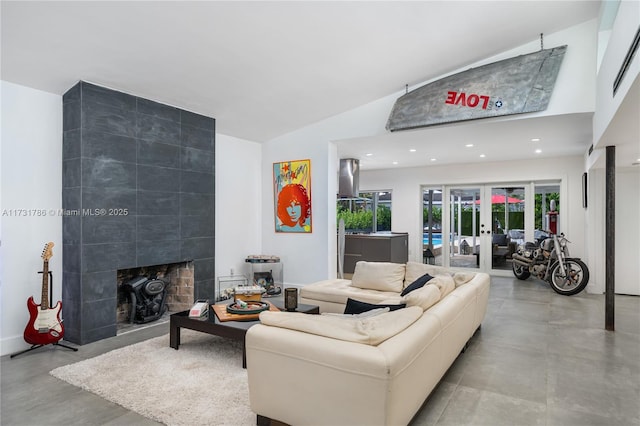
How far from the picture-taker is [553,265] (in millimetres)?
6539

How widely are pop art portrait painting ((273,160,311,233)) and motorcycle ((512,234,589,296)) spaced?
13.7 ft

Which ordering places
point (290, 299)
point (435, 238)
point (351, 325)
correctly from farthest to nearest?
point (435, 238) < point (290, 299) < point (351, 325)

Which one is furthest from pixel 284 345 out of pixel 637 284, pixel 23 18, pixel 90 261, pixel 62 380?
pixel 637 284

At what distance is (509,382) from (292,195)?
429cm

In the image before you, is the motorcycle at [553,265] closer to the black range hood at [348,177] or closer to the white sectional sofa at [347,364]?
the black range hood at [348,177]

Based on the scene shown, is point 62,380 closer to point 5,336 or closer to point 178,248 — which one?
point 5,336

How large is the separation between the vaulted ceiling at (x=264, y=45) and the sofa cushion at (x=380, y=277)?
2.06 meters

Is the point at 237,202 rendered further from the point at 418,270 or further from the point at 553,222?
the point at 553,222

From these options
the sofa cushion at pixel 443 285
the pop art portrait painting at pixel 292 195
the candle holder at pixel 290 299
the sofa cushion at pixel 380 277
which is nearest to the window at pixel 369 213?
the pop art portrait painting at pixel 292 195

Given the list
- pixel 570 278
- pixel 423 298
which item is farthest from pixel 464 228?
pixel 423 298

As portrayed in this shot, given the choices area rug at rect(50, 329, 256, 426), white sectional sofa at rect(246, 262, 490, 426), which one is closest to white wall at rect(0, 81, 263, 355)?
area rug at rect(50, 329, 256, 426)

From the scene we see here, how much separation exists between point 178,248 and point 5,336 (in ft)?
6.18

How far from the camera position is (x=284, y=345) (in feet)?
6.71

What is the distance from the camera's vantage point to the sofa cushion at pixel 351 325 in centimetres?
195
